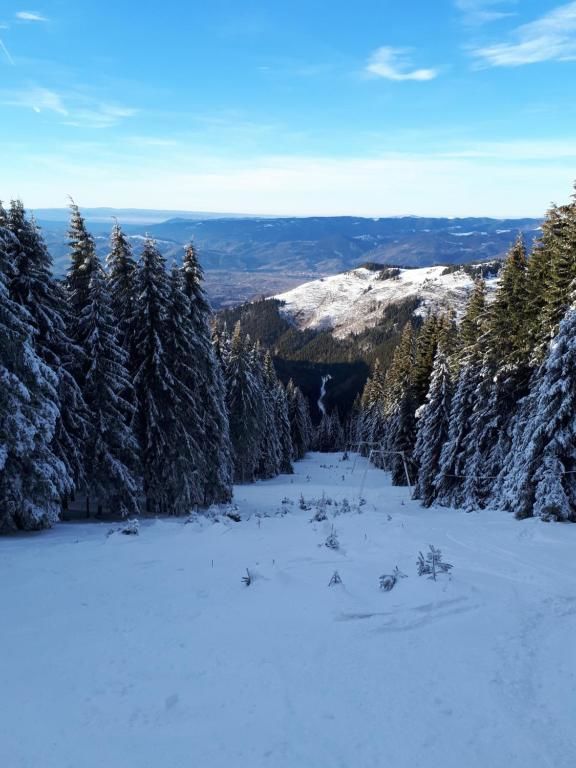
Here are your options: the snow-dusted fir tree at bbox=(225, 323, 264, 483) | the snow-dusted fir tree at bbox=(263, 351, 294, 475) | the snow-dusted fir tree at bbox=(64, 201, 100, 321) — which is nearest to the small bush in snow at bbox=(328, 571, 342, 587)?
the snow-dusted fir tree at bbox=(64, 201, 100, 321)

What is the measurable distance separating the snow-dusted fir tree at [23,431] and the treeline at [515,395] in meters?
15.9

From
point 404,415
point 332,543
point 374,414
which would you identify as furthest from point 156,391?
point 374,414

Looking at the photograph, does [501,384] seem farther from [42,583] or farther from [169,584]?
[42,583]

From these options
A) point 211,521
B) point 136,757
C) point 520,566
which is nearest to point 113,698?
point 136,757

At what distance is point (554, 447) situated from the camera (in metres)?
16.9

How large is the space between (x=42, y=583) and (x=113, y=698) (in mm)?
4447

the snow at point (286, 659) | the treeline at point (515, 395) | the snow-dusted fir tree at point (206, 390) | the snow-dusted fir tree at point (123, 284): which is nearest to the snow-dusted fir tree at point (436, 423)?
the treeline at point (515, 395)

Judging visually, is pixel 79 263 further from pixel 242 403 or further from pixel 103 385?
pixel 242 403

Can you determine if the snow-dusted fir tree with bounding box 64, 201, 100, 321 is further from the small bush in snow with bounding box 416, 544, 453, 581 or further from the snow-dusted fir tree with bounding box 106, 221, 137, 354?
the small bush in snow with bounding box 416, 544, 453, 581

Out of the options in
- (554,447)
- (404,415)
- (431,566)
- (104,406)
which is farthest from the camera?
(404,415)

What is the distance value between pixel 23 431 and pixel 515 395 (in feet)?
71.6

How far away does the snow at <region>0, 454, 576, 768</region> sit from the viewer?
16.1 ft

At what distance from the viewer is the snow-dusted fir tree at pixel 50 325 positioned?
1794 cm

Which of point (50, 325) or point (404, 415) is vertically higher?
point (50, 325)
